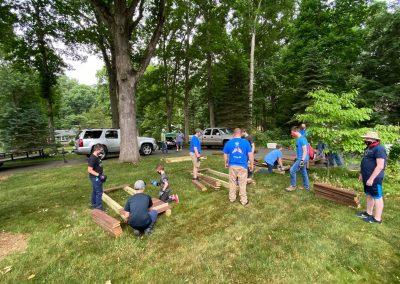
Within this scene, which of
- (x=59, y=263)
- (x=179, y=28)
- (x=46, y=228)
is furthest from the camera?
(x=179, y=28)

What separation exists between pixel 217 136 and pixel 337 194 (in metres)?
14.8

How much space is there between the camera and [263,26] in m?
25.8

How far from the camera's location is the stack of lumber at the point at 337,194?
5.75 meters

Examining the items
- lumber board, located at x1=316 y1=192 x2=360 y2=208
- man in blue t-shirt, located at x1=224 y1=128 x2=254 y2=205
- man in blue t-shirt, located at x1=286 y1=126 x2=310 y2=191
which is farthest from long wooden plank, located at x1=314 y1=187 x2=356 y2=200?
man in blue t-shirt, located at x1=224 y1=128 x2=254 y2=205

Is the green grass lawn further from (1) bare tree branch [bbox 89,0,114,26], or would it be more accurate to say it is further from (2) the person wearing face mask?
(1) bare tree branch [bbox 89,0,114,26]

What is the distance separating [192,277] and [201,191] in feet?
13.1

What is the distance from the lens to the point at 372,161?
485cm

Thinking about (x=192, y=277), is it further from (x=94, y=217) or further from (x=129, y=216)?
(x=94, y=217)

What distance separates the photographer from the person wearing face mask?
15.4 feet

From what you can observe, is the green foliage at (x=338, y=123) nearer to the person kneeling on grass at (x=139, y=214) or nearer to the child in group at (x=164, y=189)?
the child in group at (x=164, y=189)

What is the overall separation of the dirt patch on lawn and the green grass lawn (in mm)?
158

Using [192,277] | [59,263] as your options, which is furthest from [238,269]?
[59,263]

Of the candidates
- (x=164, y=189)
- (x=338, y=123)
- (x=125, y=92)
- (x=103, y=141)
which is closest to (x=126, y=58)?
(x=125, y=92)

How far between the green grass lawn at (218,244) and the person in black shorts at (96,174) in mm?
448
